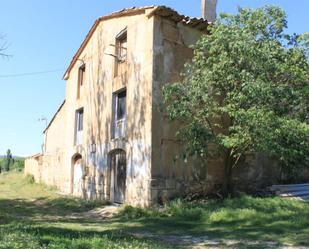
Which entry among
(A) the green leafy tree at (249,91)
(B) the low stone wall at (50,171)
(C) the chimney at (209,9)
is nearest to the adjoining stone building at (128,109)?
(B) the low stone wall at (50,171)

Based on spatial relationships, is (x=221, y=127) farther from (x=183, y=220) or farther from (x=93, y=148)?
(x=93, y=148)

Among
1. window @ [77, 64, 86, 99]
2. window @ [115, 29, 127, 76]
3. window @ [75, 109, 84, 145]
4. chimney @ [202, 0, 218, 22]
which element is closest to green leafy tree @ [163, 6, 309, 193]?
window @ [115, 29, 127, 76]

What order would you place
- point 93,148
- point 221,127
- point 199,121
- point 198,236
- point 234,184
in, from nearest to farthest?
1. point 198,236
2. point 199,121
3. point 221,127
4. point 234,184
5. point 93,148

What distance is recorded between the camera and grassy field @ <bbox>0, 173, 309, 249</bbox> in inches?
291

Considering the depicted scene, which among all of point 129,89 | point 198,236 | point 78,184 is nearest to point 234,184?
point 129,89

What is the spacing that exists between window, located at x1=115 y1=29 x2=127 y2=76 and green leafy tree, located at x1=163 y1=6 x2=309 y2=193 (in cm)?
423

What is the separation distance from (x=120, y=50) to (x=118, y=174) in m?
5.12

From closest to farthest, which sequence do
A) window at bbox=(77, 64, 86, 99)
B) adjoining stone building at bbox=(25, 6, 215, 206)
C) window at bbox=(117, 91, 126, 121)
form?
adjoining stone building at bbox=(25, 6, 215, 206) → window at bbox=(117, 91, 126, 121) → window at bbox=(77, 64, 86, 99)

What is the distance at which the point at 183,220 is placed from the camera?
11703mm

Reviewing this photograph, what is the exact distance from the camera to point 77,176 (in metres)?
20.5

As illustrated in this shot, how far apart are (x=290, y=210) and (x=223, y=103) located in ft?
12.4

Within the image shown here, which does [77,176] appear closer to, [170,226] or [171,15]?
[171,15]

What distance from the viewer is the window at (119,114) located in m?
16.3

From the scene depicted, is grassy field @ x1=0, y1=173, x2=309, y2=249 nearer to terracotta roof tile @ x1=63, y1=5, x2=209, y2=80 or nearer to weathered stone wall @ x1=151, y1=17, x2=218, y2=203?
weathered stone wall @ x1=151, y1=17, x2=218, y2=203
